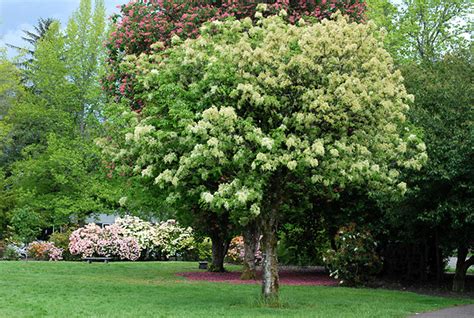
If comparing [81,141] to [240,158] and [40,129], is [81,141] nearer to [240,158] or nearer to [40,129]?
[40,129]

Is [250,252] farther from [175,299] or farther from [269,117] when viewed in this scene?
[269,117]

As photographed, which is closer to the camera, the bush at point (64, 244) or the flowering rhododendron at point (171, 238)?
the bush at point (64, 244)

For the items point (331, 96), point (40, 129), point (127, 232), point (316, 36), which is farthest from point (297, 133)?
point (40, 129)

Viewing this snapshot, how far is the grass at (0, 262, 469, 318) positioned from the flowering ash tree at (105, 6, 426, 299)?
5.02 feet

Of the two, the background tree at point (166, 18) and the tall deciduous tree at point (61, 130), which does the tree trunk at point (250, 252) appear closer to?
the background tree at point (166, 18)

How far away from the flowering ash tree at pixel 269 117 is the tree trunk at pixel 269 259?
0.03 m

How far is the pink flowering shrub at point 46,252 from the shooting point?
3619 cm

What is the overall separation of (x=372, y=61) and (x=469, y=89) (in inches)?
279

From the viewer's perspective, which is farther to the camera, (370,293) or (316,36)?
(370,293)

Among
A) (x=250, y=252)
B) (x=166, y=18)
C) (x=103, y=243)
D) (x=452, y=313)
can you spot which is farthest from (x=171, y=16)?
(x=103, y=243)

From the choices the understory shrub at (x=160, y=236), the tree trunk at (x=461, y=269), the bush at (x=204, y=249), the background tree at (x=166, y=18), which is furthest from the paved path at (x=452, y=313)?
the understory shrub at (x=160, y=236)

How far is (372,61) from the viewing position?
45.8 feet

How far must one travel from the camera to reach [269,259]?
Answer: 15047 millimetres

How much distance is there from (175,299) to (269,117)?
17.9 ft
